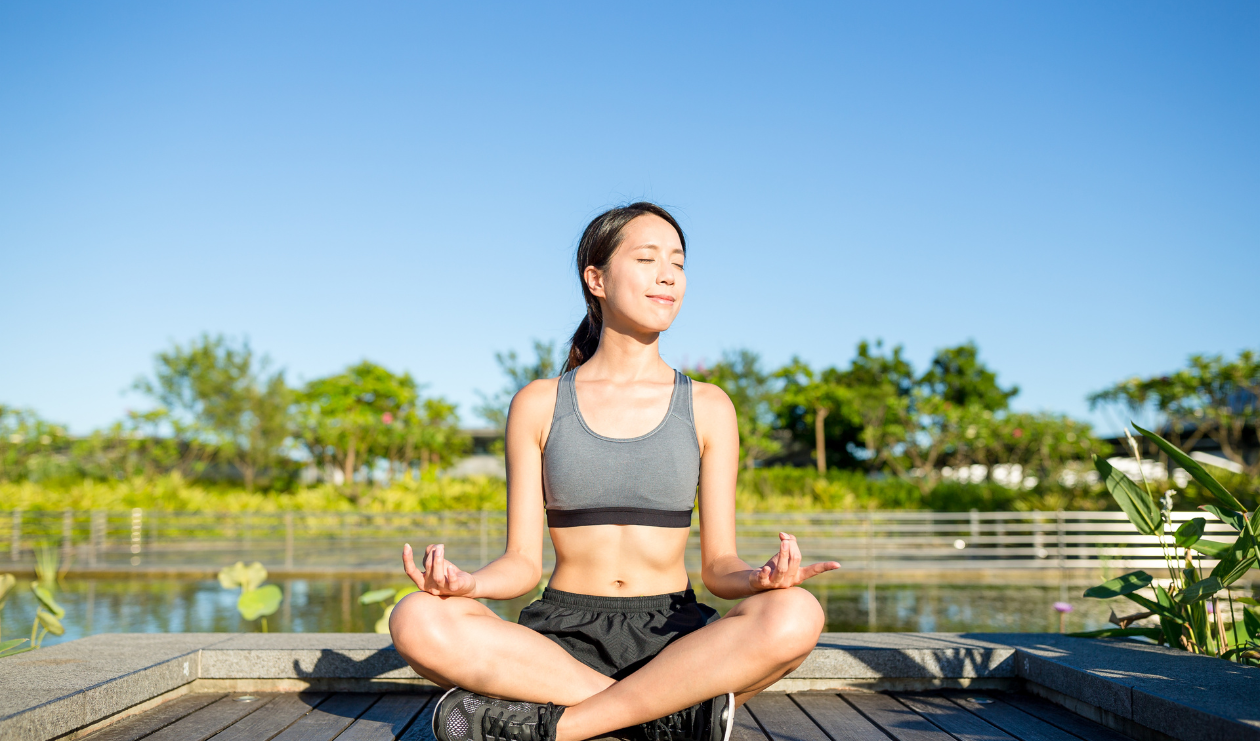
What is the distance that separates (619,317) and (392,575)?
26.6 ft

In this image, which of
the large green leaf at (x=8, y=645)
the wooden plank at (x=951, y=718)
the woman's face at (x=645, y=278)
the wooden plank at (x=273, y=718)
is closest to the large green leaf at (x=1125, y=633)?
the wooden plank at (x=951, y=718)

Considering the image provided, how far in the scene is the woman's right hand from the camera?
1.75 metres

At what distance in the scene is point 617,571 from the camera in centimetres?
215

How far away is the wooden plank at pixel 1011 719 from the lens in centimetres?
219

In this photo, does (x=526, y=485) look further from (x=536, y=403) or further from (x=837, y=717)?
(x=837, y=717)

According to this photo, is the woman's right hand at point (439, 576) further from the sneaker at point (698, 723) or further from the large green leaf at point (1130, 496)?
the large green leaf at point (1130, 496)

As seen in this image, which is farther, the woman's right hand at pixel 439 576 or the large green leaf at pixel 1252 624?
the large green leaf at pixel 1252 624

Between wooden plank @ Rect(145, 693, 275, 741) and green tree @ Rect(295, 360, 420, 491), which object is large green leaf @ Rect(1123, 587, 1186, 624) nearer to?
wooden plank @ Rect(145, 693, 275, 741)

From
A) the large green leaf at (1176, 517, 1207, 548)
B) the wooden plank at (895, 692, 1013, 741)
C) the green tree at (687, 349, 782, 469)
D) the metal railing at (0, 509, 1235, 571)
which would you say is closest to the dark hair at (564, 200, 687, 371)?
the wooden plank at (895, 692, 1013, 741)

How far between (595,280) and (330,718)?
4.92 ft

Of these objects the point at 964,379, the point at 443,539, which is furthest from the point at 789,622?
the point at 964,379

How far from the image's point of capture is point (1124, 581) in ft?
8.84

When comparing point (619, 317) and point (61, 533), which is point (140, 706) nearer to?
point (619, 317)

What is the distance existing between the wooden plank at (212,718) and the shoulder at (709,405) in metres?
1.58
